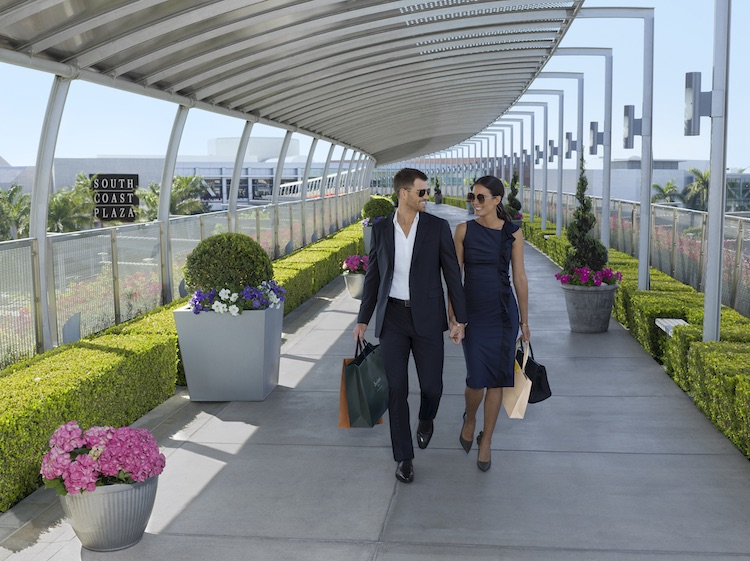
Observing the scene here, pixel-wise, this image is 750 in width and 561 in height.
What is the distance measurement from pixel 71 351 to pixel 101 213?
837 cm

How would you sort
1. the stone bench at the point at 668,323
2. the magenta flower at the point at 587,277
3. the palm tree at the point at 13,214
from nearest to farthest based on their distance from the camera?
the stone bench at the point at 668,323 → the magenta flower at the point at 587,277 → the palm tree at the point at 13,214

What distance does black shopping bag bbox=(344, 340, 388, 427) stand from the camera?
5.74 meters

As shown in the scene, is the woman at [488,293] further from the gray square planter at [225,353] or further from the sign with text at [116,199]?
the sign with text at [116,199]

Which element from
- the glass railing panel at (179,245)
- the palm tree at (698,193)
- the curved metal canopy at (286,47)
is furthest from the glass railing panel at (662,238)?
the palm tree at (698,193)

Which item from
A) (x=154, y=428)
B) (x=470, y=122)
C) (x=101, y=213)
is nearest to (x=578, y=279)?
(x=154, y=428)

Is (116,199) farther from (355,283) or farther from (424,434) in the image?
(424,434)

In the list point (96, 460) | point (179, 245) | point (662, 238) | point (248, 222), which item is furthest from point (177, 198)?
point (96, 460)

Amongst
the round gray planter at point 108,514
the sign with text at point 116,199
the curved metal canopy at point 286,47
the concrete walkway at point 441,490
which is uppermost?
the curved metal canopy at point 286,47

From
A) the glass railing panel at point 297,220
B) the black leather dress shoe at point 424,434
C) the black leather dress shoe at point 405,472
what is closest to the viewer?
the black leather dress shoe at point 405,472

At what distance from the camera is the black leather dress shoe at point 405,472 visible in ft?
17.8

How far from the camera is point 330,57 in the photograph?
10820mm

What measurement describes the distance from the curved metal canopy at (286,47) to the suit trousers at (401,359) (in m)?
2.70

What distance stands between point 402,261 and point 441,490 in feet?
4.29

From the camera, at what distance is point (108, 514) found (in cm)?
445
